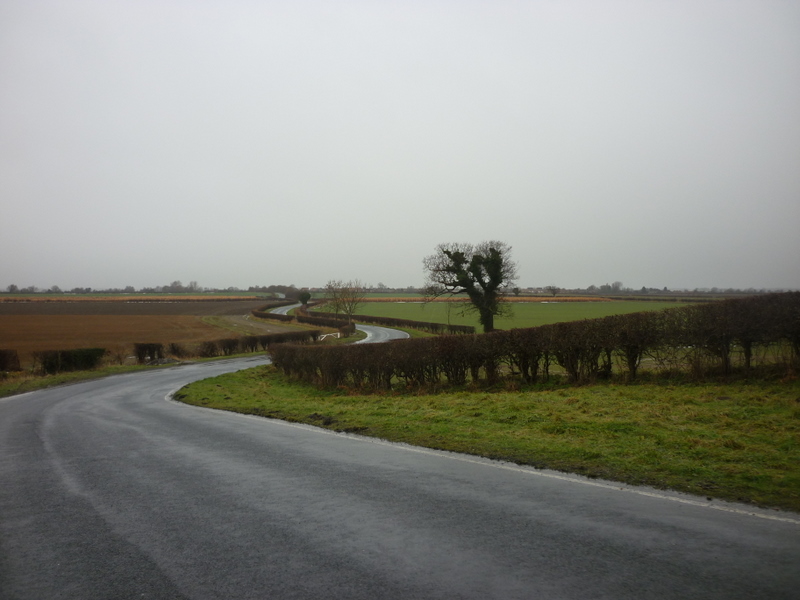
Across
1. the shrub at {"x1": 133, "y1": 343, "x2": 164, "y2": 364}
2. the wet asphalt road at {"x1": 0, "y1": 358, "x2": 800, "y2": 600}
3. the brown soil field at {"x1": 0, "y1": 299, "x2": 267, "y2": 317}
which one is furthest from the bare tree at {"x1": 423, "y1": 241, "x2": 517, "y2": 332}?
the brown soil field at {"x1": 0, "y1": 299, "x2": 267, "y2": 317}

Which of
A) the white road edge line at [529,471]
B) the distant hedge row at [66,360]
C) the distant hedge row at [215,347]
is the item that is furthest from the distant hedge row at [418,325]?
the white road edge line at [529,471]

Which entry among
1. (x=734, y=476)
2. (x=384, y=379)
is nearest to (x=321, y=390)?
(x=384, y=379)

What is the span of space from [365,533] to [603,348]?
10.2 m

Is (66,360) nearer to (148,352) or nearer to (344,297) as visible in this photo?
(148,352)

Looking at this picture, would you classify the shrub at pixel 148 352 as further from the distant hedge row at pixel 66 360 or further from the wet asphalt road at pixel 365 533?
the wet asphalt road at pixel 365 533

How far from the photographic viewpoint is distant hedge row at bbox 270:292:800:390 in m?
11.5

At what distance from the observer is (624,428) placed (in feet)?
29.1

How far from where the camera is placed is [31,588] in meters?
4.27

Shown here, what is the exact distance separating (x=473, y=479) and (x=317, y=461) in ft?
8.44

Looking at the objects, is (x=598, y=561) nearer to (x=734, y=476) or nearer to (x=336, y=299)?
(x=734, y=476)

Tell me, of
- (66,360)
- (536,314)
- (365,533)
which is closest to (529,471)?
(365,533)

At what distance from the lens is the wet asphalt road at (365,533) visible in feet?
13.3

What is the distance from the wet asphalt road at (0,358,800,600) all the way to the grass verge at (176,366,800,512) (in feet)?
2.06

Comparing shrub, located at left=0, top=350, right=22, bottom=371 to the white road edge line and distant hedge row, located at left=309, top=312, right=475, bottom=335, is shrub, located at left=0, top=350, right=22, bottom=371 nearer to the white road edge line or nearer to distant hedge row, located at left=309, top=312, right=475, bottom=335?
the white road edge line
